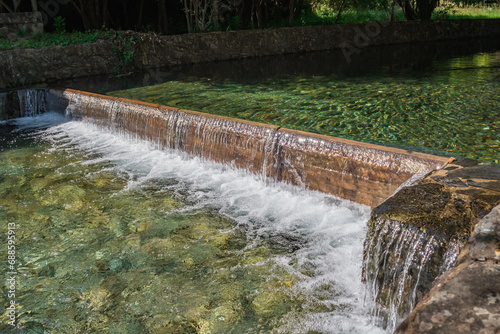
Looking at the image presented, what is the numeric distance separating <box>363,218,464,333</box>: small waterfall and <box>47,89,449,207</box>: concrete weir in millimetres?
1286

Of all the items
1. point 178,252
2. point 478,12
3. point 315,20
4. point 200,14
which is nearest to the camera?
point 178,252

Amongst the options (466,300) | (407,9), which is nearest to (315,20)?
(407,9)

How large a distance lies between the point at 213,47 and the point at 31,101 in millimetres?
6733

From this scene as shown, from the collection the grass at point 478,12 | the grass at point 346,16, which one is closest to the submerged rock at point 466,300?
the grass at point 346,16

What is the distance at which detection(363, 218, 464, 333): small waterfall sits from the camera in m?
2.73

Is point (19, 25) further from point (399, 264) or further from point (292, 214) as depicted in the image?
point (399, 264)

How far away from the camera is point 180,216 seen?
473cm

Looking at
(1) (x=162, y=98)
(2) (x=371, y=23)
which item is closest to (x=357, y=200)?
(1) (x=162, y=98)

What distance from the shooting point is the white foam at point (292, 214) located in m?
3.20

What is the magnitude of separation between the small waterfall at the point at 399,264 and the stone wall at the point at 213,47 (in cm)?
1079

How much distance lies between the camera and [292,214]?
4.67 m

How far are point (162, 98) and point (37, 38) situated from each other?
632 cm

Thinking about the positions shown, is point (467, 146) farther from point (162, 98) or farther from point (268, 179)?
point (162, 98)

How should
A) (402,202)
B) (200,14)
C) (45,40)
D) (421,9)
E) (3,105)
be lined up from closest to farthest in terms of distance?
(402,202) < (3,105) < (45,40) < (200,14) < (421,9)
